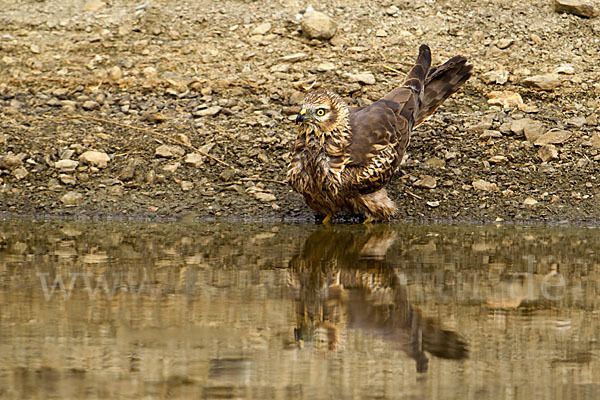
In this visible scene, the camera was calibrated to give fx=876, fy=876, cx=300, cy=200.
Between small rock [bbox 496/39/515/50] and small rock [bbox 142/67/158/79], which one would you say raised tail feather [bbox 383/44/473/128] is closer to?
small rock [bbox 496/39/515/50]

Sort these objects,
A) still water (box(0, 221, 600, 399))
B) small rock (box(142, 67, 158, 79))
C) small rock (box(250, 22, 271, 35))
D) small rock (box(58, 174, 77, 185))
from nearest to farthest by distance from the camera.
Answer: still water (box(0, 221, 600, 399)) → small rock (box(58, 174, 77, 185)) → small rock (box(142, 67, 158, 79)) → small rock (box(250, 22, 271, 35))

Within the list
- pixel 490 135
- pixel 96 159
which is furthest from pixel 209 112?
pixel 490 135

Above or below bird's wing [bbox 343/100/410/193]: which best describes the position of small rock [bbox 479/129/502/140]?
above

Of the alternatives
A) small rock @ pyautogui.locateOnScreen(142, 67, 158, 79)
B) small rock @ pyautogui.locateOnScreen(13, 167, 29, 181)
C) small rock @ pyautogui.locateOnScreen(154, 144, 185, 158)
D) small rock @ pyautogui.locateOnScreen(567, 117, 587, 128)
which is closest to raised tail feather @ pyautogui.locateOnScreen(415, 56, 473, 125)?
small rock @ pyautogui.locateOnScreen(567, 117, 587, 128)

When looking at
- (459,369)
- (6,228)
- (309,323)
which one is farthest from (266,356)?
(6,228)

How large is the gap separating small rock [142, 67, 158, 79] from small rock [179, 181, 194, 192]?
2.21m

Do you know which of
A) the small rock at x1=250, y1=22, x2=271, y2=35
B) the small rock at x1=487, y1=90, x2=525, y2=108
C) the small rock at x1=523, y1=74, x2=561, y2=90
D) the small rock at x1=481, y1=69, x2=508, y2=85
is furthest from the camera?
the small rock at x1=250, y1=22, x2=271, y2=35

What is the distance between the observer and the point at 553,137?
29.5 ft

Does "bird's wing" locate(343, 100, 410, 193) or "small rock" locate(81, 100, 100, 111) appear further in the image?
"small rock" locate(81, 100, 100, 111)

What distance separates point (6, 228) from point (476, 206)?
4314mm

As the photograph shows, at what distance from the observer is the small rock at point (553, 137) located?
29.4ft

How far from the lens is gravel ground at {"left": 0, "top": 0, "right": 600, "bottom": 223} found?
8.48 m

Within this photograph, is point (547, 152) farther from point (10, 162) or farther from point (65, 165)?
point (10, 162)

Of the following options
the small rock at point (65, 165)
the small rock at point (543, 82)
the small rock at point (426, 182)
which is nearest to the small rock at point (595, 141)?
the small rock at point (543, 82)
